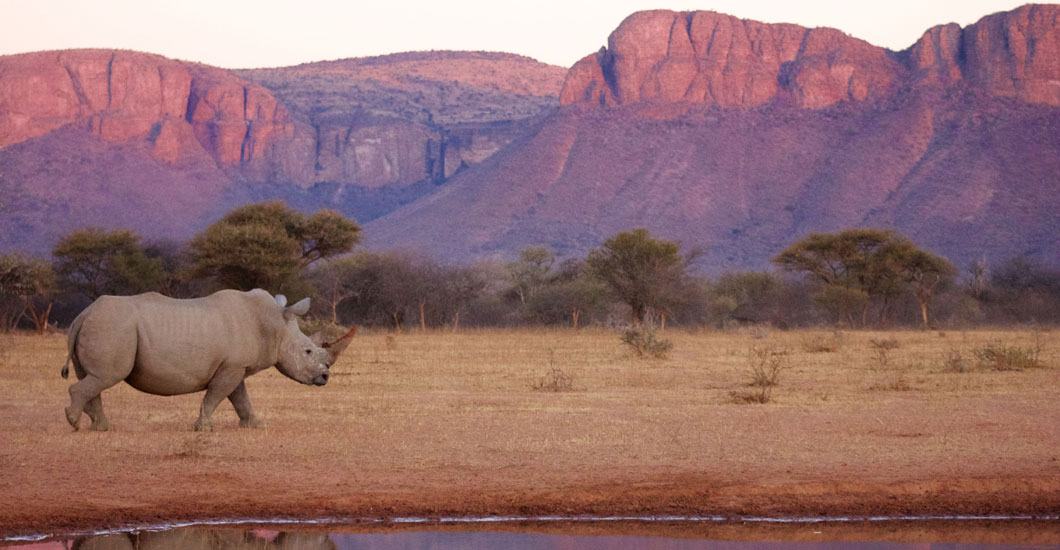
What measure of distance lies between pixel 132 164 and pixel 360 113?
134 feet

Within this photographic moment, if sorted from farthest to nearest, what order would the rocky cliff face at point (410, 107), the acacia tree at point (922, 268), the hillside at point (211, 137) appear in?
the rocky cliff face at point (410, 107) < the hillside at point (211, 137) < the acacia tree at point (922, 268)

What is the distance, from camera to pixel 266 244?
1529 inches

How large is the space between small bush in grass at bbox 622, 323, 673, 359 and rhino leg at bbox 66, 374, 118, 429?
16.3 meters

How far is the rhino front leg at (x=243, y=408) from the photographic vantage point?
14.1 m

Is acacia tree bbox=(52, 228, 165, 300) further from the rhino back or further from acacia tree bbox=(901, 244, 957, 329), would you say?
acacia tree bbox=(901, 244, 957, 329)

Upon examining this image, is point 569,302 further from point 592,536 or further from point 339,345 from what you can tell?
point 592,536

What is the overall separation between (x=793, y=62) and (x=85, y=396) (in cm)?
11970

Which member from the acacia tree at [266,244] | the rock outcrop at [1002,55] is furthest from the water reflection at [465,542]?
the rock outcrop at [1002,55]

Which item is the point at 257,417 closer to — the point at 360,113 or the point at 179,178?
the point at 179,178

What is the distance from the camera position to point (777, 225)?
9425 cm

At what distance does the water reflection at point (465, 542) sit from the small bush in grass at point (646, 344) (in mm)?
18155

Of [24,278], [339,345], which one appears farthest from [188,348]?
[24,278]

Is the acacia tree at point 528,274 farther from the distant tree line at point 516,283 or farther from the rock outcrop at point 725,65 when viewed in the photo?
the rock outcrop at point 725,65

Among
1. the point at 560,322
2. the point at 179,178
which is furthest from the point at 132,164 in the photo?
the point at 560,322
